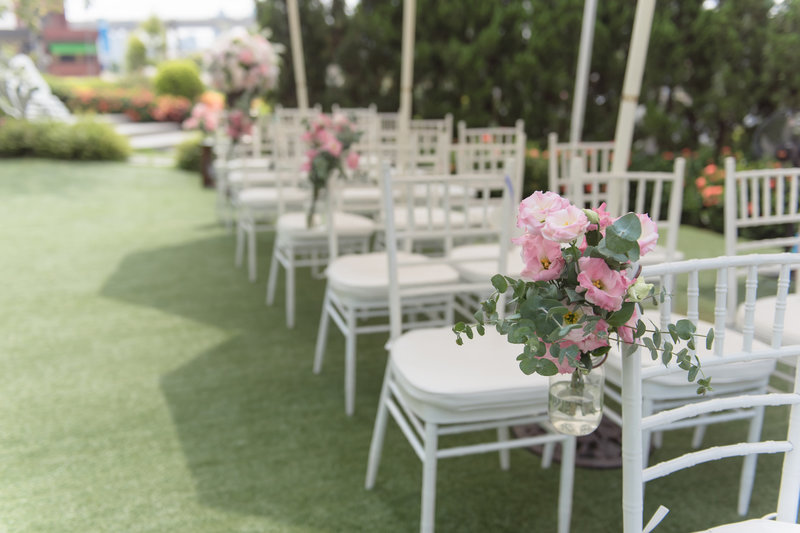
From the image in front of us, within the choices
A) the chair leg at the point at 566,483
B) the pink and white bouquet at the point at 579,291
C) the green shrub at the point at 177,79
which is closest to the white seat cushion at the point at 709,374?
the chair leg at the point at 566,483

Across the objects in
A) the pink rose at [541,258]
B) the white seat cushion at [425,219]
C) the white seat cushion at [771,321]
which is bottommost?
the white seat cushion at [771,321]

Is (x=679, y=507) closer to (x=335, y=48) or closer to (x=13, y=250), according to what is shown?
(x=13, y=250)

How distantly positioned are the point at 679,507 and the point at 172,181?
789 cm

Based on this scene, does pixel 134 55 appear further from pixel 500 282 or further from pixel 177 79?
pixel 500 282

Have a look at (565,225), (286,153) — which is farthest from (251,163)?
(565,225)

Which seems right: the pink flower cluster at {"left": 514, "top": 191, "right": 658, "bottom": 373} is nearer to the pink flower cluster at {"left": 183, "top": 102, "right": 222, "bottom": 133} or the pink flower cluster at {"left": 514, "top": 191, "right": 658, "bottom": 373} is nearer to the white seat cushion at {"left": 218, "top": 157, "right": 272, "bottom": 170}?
the white seat cushion at {"left": 218, "top": 157, "right": 272, "bottom": 170}

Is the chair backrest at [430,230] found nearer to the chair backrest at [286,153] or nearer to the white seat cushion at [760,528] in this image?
the white seat cushion at [760,528]

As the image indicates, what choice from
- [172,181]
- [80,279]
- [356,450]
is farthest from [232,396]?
[172,181]

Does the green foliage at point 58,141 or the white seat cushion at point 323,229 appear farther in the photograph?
the green foliage at point 58,141

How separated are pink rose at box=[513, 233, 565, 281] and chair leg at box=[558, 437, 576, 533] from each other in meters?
0.93

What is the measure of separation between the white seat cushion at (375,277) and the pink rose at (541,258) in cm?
128

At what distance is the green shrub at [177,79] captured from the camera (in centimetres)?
1633

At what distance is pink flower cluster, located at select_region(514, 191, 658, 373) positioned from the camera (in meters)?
0.90

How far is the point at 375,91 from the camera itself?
7883 mm
